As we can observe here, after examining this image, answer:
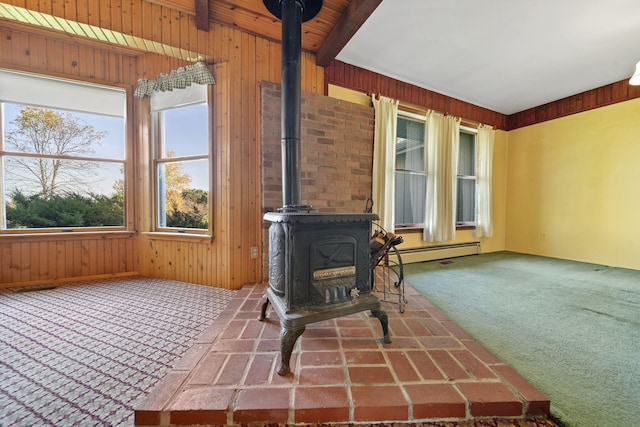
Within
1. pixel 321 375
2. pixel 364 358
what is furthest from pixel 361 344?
pixel 321 375

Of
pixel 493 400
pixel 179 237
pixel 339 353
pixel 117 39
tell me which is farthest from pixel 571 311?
pixel 117 39

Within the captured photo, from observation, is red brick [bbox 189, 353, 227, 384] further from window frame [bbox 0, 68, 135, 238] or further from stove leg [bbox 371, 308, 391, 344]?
window frame [bbox 0, 68, 135, 238]

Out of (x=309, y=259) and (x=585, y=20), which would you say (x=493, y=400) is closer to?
(x=309, y=259)

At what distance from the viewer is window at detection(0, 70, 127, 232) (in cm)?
250

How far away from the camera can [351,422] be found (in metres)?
0.97

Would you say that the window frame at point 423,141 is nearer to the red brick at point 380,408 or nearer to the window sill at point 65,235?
the red brick at point 380,408

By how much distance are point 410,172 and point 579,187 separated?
287cm

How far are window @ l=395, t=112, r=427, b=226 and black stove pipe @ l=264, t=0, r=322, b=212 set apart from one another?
92.1 inches

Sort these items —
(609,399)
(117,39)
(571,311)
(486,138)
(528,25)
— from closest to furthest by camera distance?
(609,399), (571,311), (117,39), (528,25), (486,138)

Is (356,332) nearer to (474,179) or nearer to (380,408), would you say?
(380,408)

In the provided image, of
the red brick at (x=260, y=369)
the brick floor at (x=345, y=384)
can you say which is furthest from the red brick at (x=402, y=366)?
the red brick at (x=260, y=369)

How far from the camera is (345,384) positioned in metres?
1.09

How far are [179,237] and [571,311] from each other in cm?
388

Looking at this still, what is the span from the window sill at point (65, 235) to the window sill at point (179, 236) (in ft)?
1.00
